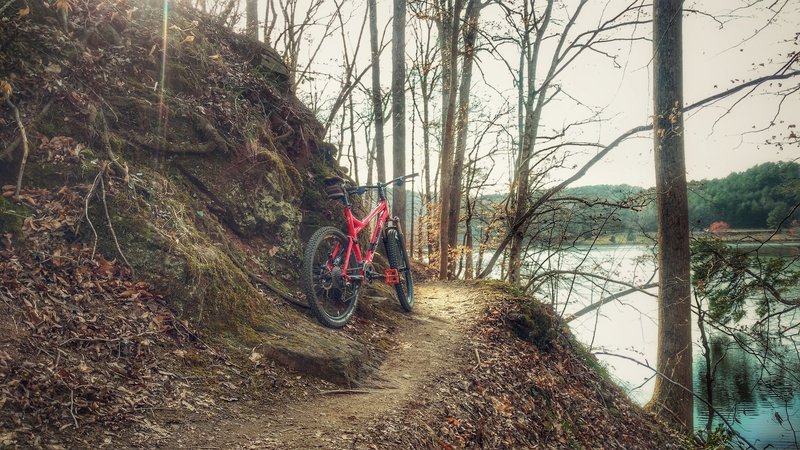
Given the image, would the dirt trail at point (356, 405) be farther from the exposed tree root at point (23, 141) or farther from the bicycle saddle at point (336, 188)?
the exposed tree root at point (23, 141)

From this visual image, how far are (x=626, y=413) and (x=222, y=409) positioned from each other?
7.05m

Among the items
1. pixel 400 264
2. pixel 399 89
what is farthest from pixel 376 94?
pixel 400 264

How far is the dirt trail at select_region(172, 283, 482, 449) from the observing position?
318 centimetres

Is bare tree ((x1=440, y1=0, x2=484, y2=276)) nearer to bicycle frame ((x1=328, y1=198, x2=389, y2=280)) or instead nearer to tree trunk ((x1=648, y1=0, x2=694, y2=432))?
tree trunk ((x1=648, y1=0, x2=694, y2=432))

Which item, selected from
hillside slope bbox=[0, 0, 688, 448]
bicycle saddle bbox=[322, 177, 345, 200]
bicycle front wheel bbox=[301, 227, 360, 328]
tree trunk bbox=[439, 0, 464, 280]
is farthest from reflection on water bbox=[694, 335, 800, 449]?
bicycle saddle bbox=[322, 177, 345, 200]

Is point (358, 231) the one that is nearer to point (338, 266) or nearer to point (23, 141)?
point (338, 266)

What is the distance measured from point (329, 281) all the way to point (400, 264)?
1.95m

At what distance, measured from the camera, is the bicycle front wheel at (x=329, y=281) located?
16.6ft

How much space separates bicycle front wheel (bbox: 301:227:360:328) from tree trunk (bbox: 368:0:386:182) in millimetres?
8511

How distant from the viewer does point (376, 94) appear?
13859 mm

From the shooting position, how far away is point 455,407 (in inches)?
193

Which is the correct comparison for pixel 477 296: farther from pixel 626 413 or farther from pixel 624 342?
pixel 624 342

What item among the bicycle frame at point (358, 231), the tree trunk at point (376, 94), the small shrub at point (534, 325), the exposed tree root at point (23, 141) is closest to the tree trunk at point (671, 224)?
the small shrub at point (534, 325)

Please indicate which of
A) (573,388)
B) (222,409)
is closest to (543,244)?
(573,388)
